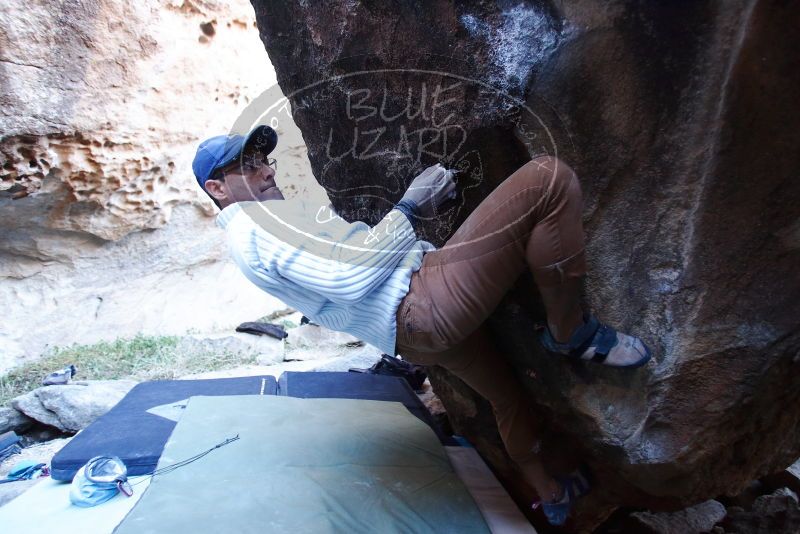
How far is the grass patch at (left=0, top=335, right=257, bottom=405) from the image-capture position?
4.53 meters

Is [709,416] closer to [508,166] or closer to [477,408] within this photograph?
[508,166]

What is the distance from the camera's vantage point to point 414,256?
1.58m

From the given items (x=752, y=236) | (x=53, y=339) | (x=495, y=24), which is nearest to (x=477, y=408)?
(x=752, y=236)

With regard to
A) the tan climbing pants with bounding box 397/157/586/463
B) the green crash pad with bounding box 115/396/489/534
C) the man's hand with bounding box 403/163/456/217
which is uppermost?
the man's hand with bounding box 403/163/456/217

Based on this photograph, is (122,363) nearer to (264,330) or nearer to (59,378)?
(59,378)

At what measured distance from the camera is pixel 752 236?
4.37 ft

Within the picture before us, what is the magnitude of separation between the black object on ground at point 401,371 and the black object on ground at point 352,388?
0.68ft

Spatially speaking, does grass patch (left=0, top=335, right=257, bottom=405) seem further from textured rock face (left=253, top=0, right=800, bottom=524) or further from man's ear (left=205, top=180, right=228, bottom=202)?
textured rock face (left=253, top=0, right=800, bottom=524)

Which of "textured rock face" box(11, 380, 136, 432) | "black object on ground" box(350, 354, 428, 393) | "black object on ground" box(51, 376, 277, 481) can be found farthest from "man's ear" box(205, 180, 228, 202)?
"textured rock face" box(11, 380, 136, 432)

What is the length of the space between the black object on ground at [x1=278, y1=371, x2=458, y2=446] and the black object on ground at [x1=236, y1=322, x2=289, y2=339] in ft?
6.26

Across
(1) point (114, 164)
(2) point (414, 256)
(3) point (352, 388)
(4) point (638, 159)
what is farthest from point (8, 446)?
(4) point (638, 159)

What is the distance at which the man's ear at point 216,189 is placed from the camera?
1689 mm

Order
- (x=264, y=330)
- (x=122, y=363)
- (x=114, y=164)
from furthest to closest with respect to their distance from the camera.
→ (x=264, y=330) → (x=114, y=164) → (x=122, y=363)

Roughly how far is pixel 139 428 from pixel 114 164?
3.25 metres
